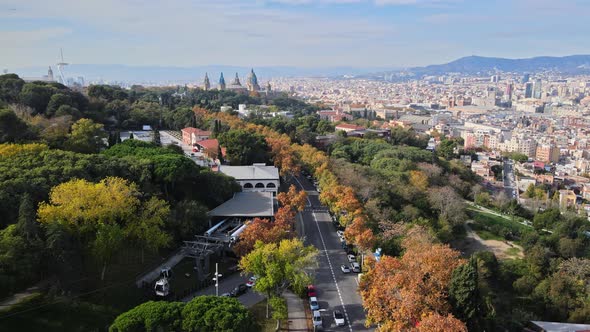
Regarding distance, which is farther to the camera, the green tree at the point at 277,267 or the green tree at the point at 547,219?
the green tree at the point at 547,219

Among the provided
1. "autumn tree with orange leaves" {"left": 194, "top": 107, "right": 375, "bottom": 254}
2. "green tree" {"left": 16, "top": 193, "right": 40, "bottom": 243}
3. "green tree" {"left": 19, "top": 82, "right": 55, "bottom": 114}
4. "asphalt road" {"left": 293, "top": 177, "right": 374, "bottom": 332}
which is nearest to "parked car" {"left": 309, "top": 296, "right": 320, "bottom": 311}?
"asphalt road" {"left": 293, "top": 177, "right": 374, "bottom": 332}

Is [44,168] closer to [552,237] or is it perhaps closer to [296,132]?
[552,237]

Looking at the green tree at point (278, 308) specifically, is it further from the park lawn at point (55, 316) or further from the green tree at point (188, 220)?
the green tree at point (188, 220)

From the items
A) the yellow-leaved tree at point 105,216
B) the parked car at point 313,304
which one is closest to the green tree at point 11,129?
the yellow-leaved tree at point 105,216

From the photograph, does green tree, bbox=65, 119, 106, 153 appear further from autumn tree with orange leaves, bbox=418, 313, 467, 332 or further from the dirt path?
the dirt path

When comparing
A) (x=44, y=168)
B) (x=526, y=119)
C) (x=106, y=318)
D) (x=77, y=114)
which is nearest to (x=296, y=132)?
(x=77, y=114)

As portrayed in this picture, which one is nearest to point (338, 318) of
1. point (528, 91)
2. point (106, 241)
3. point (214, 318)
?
point (214, 318)
